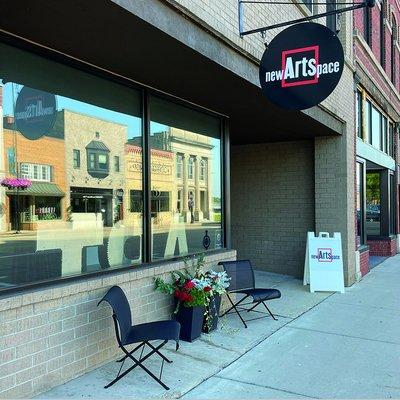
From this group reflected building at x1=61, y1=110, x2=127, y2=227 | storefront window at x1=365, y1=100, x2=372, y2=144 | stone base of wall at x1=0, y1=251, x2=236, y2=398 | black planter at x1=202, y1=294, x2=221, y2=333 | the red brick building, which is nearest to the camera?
stone base of wall at x1=0, y1=251, x2=236, y2=398

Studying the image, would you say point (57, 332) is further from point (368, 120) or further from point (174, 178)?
point (368, 120)

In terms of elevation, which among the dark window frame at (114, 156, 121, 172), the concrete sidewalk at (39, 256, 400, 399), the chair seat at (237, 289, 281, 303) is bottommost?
the concrete sidewalk at (39, 256, 400, 399)

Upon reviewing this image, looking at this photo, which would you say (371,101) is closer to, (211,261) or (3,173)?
(211,261)

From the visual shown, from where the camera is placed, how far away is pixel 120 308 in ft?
13.5

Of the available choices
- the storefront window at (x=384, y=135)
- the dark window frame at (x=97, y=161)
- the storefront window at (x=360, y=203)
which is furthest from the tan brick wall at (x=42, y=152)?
the storefront window at (x=384, y=135)

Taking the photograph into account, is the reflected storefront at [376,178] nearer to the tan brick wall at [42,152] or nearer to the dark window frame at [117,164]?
the dark window frame at [117,164]

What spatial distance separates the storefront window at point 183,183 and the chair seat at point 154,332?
1.41 m

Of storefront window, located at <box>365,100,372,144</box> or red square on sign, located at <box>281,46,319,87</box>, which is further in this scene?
storefront window, located at <box>365,100,372,144</box>

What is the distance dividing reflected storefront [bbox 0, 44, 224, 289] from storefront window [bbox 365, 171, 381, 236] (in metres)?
9.16

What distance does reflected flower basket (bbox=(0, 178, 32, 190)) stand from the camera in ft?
12.9

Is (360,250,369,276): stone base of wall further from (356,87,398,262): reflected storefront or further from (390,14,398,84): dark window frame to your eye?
(390,14,398,84): dark window frame

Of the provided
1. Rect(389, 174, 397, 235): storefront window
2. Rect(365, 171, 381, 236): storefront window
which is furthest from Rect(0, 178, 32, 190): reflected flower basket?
Rect(389, 174, 397, 235): storefront window

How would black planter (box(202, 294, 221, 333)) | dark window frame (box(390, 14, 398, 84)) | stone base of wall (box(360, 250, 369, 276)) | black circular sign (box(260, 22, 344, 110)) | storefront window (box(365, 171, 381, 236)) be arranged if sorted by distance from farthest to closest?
dark window frame (box(390, 14, 398, 84))
storefront window (box(365, 171, 381, 236))
stone base of wall (box(360, 250, 369, 276))
black planter (box(202, 294, 221, 333))
black circular sign (box(260, 22, 344, 110))

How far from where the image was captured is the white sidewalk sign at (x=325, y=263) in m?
8.19
